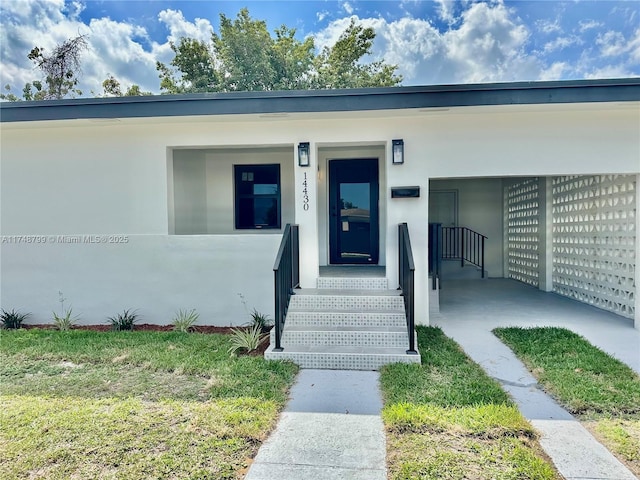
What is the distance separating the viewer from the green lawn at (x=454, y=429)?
229 cm

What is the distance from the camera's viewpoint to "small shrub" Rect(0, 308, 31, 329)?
5738 millimetres

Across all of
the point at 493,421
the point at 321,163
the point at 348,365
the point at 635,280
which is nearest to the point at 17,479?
the point at 348,365

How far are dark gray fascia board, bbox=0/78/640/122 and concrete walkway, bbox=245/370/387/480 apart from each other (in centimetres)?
346

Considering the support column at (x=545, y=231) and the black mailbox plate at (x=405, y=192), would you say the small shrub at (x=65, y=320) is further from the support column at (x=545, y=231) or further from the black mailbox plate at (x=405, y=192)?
the support column at (x=545, y=231)

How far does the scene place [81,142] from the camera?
19.1 ft

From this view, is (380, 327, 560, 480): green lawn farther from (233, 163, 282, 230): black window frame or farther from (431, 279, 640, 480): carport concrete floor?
(233, 163, 282, 230): black window frame

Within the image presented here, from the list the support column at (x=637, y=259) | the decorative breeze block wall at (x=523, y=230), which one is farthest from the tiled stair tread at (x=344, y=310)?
the decorative breeze block wall at (x=523, y=230)

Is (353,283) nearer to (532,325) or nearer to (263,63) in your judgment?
(532,325)

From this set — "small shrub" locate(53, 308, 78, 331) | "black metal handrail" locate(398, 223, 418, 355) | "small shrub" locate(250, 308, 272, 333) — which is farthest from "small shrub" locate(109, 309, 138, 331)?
"black metal handrail" locate(398, 223, 418, 355)

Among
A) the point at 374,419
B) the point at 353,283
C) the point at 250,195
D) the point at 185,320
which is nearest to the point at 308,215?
the point at 353,283

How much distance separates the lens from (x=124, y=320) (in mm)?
5613

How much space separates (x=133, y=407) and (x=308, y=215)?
3.30 meters

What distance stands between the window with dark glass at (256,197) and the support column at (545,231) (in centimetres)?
586

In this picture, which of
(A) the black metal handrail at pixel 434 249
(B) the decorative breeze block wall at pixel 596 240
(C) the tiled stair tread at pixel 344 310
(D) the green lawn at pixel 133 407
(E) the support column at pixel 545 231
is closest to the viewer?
(D) the green lawn at pixel 133 407
